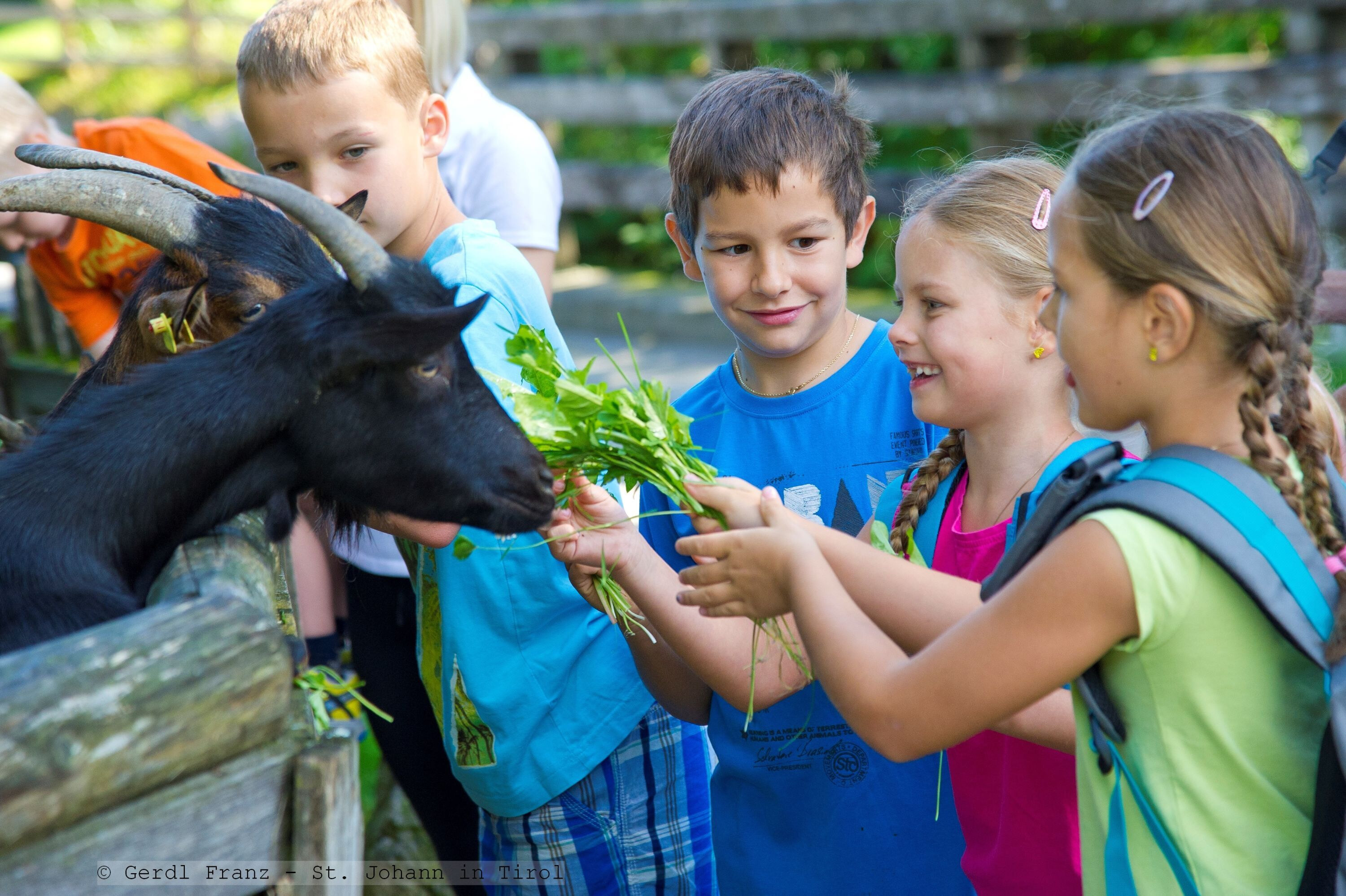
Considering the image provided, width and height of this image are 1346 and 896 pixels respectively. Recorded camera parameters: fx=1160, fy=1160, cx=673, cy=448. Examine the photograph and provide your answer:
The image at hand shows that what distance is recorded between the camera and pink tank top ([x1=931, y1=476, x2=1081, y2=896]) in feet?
6.37

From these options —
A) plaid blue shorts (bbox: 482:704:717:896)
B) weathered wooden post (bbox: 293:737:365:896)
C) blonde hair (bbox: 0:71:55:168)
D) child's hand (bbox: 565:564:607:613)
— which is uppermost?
blonde hair (bbox: 0:71:55:168)

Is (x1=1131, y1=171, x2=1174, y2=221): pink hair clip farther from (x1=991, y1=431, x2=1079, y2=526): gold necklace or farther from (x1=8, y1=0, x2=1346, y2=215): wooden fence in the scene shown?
(x1=8, y1=0, x2=1346, y2=215): wooden fence

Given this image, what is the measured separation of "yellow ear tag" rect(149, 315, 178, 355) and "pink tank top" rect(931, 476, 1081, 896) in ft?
5.22

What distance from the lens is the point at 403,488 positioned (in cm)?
217

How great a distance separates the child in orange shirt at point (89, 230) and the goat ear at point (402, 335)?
6.01 feet

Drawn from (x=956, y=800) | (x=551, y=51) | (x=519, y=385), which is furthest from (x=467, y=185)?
(x=551, y=51)

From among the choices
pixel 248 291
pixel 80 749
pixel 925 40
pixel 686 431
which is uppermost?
pixel 925 40

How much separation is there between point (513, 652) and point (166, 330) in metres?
0.97

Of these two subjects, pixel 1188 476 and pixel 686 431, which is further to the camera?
pixel 686 431

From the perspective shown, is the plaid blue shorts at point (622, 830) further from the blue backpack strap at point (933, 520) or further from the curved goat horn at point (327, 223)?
the curved goat horn at point (327, 223)

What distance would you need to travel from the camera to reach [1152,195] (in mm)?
1520

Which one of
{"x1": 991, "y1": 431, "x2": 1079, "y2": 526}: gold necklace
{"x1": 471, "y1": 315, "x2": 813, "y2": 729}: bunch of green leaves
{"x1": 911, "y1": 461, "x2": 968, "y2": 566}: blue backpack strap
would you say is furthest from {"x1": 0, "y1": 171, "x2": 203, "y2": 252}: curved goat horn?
{"x1": 991, "y1": 431, "x2": 1079, "y2": 526}: gold necklace

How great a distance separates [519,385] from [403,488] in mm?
312

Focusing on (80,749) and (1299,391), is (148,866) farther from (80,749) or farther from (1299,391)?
(1299,391)
